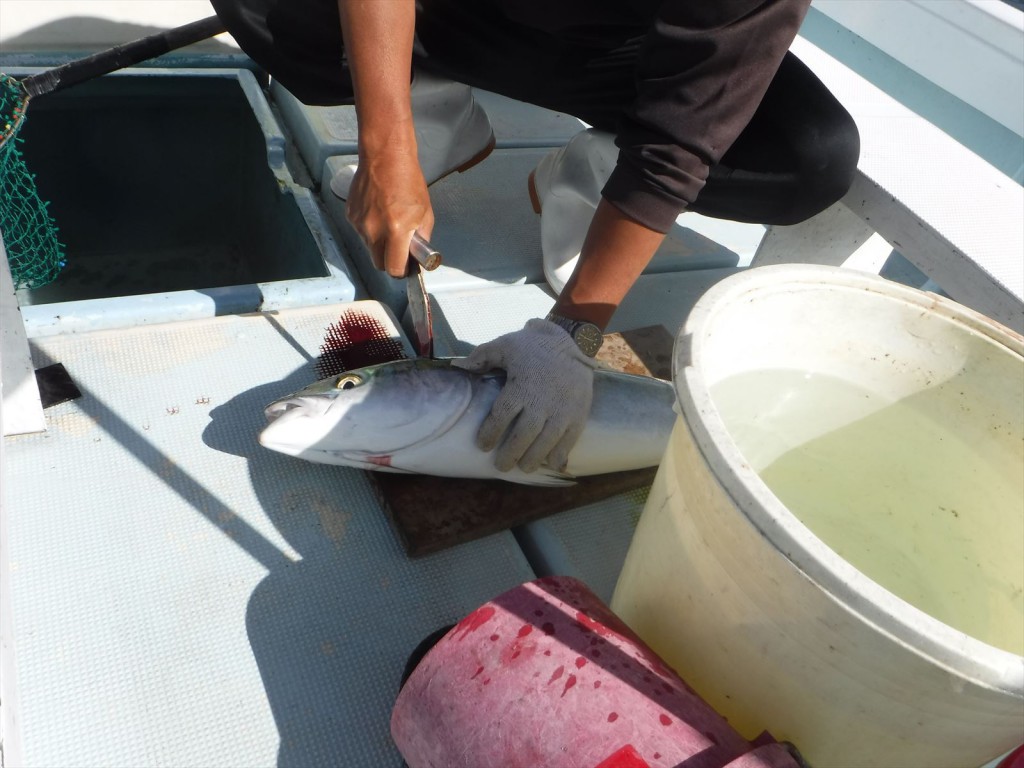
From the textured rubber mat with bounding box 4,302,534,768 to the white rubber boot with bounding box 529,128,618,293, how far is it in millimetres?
924

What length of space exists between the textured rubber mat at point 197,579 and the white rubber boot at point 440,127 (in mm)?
960

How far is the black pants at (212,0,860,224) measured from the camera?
194cm

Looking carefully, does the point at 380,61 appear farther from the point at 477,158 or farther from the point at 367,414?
the point at 477,158

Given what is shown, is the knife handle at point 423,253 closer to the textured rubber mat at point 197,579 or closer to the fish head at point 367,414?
the fish head at point 367,414

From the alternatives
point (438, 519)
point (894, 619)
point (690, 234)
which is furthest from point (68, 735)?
point (690, 234)

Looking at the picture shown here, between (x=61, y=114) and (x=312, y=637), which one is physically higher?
(x=61, y=114)

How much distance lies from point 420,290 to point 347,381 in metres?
0.29

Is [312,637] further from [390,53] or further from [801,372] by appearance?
[390,53]

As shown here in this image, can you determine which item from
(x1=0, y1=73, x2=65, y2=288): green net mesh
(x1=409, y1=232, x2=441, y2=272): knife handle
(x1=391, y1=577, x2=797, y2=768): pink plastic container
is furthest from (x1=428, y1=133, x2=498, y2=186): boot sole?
(x1=391, y1=577, x2=797, y2=768): pink plastic container

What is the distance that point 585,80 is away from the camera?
2111 mm

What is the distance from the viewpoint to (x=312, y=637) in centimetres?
136

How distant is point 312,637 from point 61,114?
8.46 feet

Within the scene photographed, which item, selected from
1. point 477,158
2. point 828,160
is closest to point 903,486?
point 828,160

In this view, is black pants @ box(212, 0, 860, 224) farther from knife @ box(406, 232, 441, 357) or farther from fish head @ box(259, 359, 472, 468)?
fish head @ box(259, 359, 472, 468)
